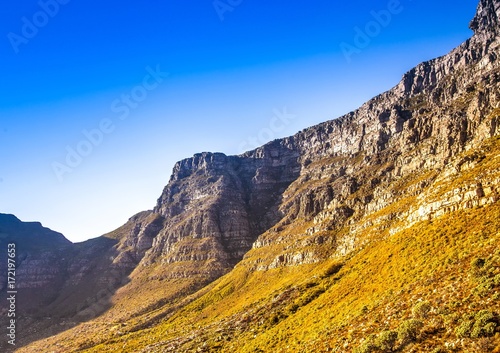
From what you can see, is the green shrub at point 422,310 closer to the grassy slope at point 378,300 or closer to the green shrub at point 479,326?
the grassy slope at point 378,300

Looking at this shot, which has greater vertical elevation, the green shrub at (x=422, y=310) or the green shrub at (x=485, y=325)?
the green shrub at (x=485, y=325)

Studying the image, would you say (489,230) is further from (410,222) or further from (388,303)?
(410,222)

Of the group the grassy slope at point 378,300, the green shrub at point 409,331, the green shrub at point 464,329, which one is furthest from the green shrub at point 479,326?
the green shrub at point 409,331

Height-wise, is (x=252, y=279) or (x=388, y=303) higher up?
(x=388, y=303)

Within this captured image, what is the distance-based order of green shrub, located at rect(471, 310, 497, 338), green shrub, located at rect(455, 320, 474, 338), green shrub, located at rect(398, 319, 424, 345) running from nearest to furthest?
green shrub, located at rect(471, 310, 497, 338) → green shrub, located at rect(455, 320, 474, 338) → green shrub, located at rect(398, 319, 424, 345)

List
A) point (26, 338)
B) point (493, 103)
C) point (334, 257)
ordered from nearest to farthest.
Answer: point (493, 103) < point (334, 257) < point (26, 338)

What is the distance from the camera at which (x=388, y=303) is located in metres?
47.3

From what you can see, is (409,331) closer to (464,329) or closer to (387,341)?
(387,341)

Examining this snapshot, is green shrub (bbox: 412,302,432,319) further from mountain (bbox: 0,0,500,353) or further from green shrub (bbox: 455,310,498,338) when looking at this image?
green shrub (bbox: 455,310,498,338)

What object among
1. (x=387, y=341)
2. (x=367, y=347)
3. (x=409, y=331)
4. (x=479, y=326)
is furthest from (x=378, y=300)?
(x=479, y=326)

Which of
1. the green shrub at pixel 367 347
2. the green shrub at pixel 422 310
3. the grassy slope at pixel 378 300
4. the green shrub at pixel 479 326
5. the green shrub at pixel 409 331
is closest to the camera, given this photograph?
the green shrub at pixel 479 326

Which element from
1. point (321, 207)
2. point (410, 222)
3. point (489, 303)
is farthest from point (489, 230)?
point (321, 207)

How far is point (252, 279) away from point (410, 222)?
297 feet

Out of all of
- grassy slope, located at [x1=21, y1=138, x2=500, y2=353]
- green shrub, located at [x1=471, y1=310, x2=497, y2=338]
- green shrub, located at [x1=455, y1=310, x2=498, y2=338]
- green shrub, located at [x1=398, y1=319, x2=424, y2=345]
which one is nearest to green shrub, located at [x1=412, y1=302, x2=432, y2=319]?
grassy slope, located at [x1=21, y1=138, x2=500, y2=353]
